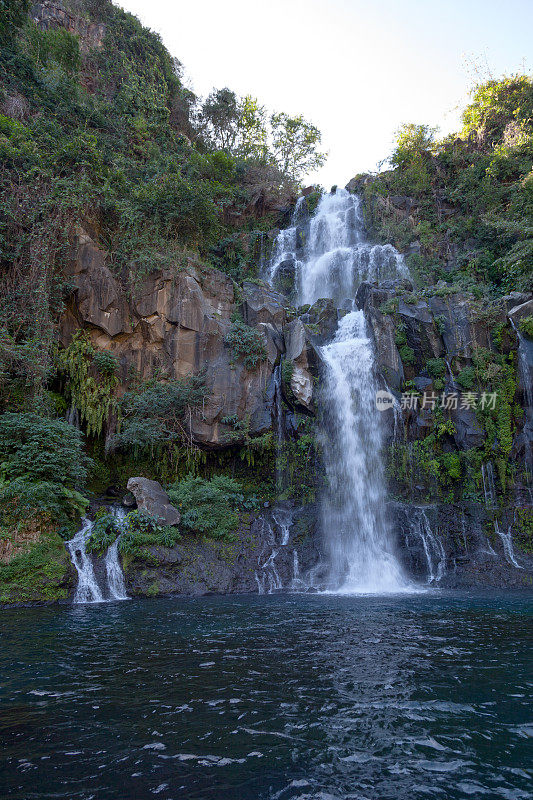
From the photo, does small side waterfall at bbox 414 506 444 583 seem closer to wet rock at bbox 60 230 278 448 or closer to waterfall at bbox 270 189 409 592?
waterfall at bbox 270 189 409 592

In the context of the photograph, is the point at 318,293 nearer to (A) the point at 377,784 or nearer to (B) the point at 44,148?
(B) the point at 44,148

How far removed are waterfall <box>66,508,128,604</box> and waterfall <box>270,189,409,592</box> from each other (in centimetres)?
544

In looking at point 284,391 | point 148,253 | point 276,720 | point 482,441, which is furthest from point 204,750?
point 148,253

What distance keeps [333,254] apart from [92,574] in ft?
57.1

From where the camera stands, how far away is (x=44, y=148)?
52.5ft

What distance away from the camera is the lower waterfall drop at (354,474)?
1320cm

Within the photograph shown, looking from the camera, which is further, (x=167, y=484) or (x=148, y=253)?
(x=148, y=253)

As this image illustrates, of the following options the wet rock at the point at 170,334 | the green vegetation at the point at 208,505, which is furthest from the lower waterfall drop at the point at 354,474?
the green vegetation at the point at 208,505

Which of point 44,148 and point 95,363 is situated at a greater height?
point 44,148

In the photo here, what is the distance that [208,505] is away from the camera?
13.1 metres

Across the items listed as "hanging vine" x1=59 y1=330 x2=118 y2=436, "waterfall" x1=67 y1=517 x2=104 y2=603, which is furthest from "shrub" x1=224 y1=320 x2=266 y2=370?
"waterfall" x1=67 y1=517 x2=104 y2=603

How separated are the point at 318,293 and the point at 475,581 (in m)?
13.5

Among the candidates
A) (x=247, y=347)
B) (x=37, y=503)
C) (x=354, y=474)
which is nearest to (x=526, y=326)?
(x=354, y=474)

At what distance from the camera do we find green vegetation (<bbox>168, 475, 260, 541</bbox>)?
12.7 meters
